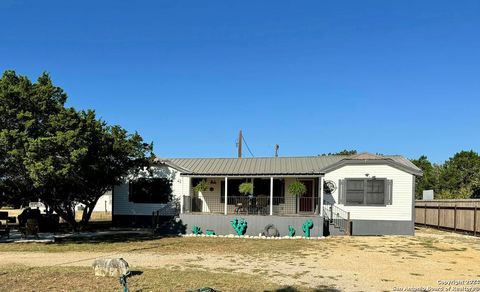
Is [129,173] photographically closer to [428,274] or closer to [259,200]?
[259,200]

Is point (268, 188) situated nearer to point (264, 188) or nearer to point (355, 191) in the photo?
point (264, 188)

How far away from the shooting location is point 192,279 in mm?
9711

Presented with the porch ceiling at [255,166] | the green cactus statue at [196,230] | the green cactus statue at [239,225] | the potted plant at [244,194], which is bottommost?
the green cactus statue at [196,230]

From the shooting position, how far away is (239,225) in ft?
67.5

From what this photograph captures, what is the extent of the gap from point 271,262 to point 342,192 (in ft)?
32.7

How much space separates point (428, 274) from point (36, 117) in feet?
47.4

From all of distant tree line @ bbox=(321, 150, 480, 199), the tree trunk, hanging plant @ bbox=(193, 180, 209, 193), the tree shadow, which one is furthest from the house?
distant tree line @ bbox=(321, 150, 480, 199)

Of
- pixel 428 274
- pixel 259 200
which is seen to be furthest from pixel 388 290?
pixel 259 200

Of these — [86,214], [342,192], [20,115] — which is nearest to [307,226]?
[342,192]

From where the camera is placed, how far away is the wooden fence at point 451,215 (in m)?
20.4

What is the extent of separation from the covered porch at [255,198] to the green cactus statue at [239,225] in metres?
0.77

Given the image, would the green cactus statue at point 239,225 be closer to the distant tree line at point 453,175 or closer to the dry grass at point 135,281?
the dry grass at point 135,281

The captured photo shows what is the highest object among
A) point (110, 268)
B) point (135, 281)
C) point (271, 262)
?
point (110, 268)

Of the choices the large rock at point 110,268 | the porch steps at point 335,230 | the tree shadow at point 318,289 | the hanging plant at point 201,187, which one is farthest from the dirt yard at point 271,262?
the hanging plant at point 201,187
